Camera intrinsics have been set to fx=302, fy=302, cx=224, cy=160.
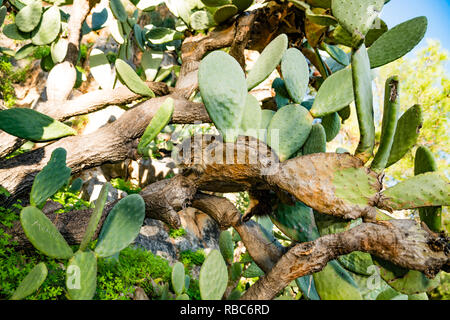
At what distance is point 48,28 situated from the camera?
4.96 feet

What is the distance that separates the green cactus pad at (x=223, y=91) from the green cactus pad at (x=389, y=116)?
1.11 ft

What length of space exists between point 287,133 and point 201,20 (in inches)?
35.8

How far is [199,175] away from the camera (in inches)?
36.5

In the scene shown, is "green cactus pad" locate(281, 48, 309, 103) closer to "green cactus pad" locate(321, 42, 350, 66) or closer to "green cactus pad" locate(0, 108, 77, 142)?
"green cactus pad" locate(321, 42, 350, 66)

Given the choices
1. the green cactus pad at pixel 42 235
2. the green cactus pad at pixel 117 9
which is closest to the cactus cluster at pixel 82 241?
the green cactus pad at pixel 42 235

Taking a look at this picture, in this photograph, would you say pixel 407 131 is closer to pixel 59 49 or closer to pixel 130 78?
pixel 130 78

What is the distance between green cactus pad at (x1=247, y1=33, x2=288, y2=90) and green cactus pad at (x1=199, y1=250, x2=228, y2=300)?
0.53m

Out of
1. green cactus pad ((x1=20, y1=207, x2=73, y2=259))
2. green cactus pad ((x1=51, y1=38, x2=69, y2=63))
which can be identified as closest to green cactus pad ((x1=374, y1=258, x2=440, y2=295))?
green cactus pad ((x1=20, y1=207, x2=73, y2=259))

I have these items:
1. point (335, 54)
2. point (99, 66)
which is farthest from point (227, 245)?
point (99, 66)

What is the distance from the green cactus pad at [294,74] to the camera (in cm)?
90

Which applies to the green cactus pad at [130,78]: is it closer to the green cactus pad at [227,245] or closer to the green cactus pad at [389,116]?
the green cactus pad at [227,245]

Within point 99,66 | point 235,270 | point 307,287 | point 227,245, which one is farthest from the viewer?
point 99,66
